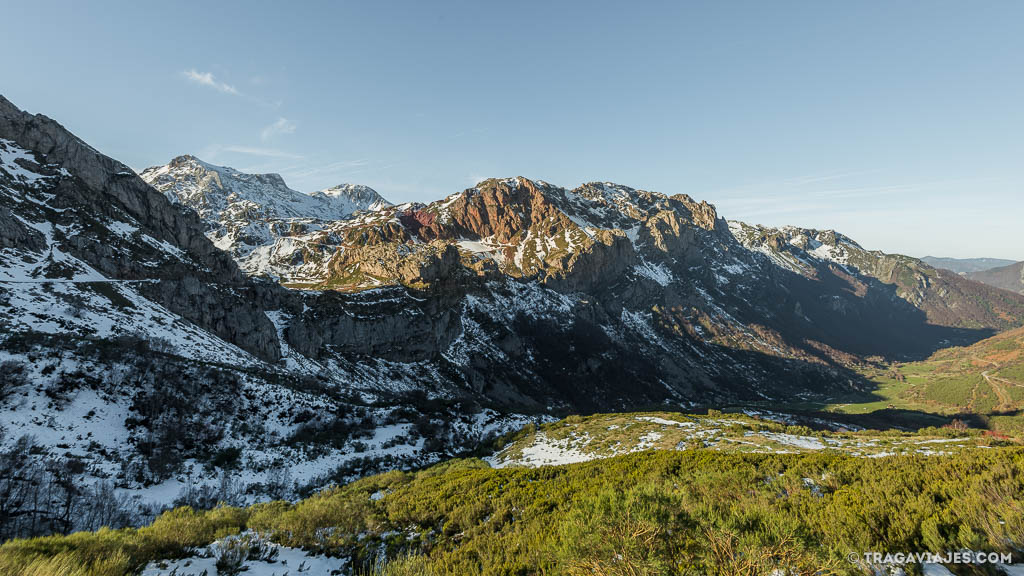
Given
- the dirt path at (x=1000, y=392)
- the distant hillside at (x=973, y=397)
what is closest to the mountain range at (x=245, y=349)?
the distant hillside at (x=973, y=397)

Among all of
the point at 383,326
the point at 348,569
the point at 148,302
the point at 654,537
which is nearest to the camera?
the point at 654,537

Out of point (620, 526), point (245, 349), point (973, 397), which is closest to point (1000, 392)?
point (973, 397)

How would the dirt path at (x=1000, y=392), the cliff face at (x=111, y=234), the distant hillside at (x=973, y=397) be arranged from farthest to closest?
the dirt path at (x=1000, y=392) < the distant hillside at (x=973, y=397) < the cliff face at (x=111, y=234)

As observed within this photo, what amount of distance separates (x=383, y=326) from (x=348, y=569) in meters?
96.6

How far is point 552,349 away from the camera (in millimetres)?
146500

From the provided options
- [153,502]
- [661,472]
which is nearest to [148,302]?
[153,502]

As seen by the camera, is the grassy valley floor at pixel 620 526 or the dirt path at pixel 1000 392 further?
the dirt path at pixel 1000 392

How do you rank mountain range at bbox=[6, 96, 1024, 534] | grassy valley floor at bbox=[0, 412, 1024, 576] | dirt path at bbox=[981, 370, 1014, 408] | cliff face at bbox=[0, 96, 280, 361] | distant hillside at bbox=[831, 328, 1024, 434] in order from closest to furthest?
grassy valley floor at bbox=[0, 412, 1024, 576]
mountain range at bbox=[6, 96, 1024, 534]
cliff face at bbox=[0, 96, 280, 361]
distant hillside at bbox=[831, 328, 1024, 434]
dirt path at bbox=[981, 370, 1014, 408]

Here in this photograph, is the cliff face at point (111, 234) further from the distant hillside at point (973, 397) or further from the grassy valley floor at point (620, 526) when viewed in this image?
the distant hillside at point (973, 397)

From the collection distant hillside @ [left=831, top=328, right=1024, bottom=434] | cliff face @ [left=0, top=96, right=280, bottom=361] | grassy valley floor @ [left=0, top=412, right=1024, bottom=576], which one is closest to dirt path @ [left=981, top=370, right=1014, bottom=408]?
distant hillside @ [left=831, top=328, right=1024, bottom=434]

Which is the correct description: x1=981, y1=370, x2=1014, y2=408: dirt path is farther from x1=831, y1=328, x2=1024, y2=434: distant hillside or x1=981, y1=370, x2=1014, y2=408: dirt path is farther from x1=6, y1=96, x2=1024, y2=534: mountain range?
x1=6, y1=96, x2=1024, y2=534: mountain range

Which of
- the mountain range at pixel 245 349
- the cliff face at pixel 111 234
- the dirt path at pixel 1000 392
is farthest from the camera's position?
the dirt path at pixel 1000 392

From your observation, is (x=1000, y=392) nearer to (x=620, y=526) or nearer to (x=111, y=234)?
(x=620, y=526)

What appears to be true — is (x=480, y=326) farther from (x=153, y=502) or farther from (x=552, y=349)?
(x=153, y=502)
